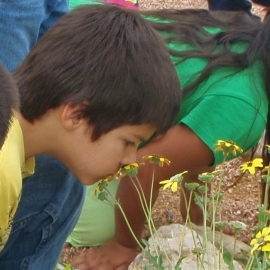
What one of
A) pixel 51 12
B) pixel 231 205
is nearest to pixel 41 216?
pixel 51 12

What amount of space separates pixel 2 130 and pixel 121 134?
0.48 meters

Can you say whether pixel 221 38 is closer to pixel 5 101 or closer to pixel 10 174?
pixel 10 174

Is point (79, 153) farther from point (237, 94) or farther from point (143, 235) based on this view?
point (143, 235)

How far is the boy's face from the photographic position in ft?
4.50

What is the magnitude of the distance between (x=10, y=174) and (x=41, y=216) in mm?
369

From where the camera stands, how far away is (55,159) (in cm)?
157

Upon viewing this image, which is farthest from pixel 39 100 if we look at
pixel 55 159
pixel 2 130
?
pixel 2 130

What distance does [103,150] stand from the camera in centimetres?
138

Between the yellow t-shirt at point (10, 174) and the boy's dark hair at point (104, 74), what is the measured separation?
13 centimetres

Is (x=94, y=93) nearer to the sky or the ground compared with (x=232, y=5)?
nearer to the sky

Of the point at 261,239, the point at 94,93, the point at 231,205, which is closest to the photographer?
the point at 261,239

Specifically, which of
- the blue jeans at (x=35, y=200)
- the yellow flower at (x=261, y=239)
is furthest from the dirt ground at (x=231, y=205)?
the yellow flower at (x=261, y=239)

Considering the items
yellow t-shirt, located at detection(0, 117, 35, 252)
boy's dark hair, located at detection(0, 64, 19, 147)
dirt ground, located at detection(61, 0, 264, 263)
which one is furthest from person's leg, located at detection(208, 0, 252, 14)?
boy's dark hair, located at detection(0, 64, 19, 147)

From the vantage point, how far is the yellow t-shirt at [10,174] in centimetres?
118
